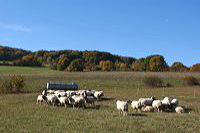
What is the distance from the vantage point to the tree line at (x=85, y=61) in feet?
385

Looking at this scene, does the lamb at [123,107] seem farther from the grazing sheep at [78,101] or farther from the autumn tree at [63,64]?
the autumn tree at [63,64]

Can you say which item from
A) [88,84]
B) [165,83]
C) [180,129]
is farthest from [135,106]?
[165,83]

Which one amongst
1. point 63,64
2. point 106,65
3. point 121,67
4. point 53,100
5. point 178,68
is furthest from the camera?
point 106,65

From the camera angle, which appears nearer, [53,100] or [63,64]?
[53,100]

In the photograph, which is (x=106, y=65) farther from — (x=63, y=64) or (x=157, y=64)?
(x=63, y=64)

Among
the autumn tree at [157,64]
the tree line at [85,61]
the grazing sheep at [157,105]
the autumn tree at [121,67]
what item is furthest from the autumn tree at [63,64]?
the grazing sheep at [157,105]

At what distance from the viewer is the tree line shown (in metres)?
117

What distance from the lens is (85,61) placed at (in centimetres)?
13512

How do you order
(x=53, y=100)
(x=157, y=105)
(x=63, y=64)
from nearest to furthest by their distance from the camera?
1. (x=157, y=105)
2. (x=53, y=100)
3. (x=63, y=64)

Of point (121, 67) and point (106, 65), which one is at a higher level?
point (106, 65)

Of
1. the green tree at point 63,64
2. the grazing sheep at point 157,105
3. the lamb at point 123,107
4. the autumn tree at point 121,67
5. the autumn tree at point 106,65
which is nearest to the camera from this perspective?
the lamb at point 123,107

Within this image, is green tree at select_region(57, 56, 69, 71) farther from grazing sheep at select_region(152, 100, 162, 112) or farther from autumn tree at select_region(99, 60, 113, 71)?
grazing sheep at select_region(152, 100, 162, 112)

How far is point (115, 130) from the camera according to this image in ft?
53.6

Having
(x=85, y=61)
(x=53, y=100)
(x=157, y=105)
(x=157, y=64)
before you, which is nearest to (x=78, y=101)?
(x=53, y=100)
